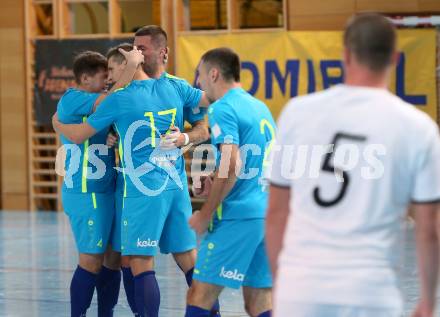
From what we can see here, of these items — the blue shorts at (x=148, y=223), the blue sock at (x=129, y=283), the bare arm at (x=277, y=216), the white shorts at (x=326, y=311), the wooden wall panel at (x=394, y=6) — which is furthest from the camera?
the wooden wall panel at (x=394, y=6)

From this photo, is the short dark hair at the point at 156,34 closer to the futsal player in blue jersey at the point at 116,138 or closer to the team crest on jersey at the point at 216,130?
the futsal player in blue jersey at the point at 116,138

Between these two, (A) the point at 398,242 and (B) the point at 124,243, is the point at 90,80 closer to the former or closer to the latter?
(B) the point at 124,243

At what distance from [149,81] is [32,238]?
6015mm

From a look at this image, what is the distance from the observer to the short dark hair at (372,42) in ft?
9.61

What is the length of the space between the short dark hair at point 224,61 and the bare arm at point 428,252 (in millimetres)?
2032

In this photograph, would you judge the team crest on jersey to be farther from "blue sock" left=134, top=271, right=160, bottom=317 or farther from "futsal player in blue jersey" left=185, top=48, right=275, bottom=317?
"blue sock" left=134, top=271, right=160, bottom=317

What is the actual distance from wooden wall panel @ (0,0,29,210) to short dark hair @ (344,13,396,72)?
12.4m

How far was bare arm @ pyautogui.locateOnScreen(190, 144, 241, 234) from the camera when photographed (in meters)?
4.58

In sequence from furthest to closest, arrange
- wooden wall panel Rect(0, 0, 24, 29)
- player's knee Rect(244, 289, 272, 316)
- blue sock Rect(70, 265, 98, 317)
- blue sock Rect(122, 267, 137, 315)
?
wooden wall panel Rect(0, 0, 24, 29)
blue sock Rect(122, 267, 137, 315)
blue sock Rect(70, 265, 98, 317)
player's knee Rect(244, 289, 272, 316)

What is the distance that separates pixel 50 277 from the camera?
866 centimetres

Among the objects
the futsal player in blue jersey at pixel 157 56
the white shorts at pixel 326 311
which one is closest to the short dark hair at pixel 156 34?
the futsal player in blue jersey at pixel 157 56

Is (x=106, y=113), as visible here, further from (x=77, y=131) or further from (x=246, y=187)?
(x=246, y=187)

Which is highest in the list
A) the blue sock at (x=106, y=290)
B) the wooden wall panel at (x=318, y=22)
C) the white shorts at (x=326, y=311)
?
the wooden wall panel at (x=318, y=22)

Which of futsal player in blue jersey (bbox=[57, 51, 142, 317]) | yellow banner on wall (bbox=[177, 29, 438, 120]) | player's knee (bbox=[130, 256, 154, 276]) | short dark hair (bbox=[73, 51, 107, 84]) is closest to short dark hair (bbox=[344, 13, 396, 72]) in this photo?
player's knee (bbox=[130, 256, 154, 276])
